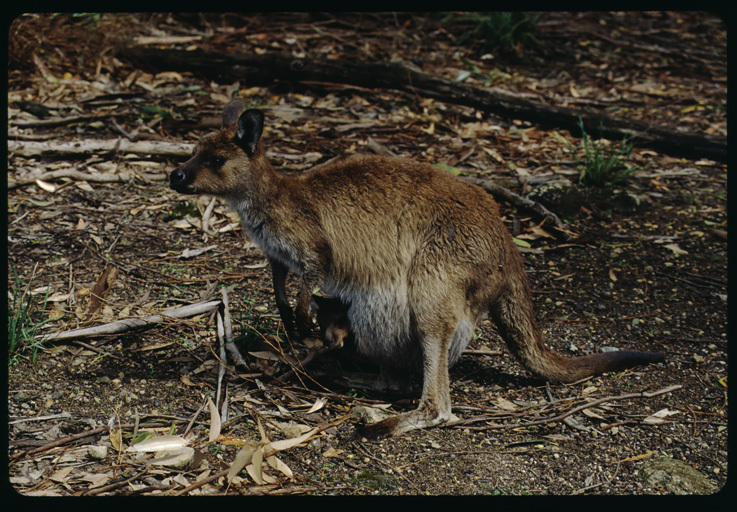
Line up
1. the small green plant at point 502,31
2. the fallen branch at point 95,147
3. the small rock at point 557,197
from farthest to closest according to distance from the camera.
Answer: the small green plant at point 502,31
the fallen branch at point 95,147
the small rock at point 557,197

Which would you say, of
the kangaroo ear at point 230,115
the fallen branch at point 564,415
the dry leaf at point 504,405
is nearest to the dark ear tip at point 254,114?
the kangaroo ear at point 230,115

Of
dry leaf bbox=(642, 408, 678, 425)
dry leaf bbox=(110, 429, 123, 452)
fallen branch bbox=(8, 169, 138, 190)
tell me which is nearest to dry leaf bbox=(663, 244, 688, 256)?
dry leaf bbox=(642, 408, 678, 425)

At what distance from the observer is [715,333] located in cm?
452

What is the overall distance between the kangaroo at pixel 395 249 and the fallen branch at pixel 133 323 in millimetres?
704

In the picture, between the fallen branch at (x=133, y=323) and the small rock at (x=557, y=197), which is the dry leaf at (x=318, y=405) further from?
the small rock at (x=557, y=197)

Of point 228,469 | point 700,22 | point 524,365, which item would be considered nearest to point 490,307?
point 524,365

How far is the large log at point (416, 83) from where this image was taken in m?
6.92

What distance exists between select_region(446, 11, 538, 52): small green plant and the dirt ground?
0.44 feet

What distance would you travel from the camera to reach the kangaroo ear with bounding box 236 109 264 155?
365cm

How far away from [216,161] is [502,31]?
6.27 metres

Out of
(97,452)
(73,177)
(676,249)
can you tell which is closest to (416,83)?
(676,249)

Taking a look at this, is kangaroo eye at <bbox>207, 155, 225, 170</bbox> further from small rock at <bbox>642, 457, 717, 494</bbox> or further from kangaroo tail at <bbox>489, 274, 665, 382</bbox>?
small rock at <bbox>642, 457, 717, 494</bbox>

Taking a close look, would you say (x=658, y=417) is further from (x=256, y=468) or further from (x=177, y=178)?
(x=177, y=178)

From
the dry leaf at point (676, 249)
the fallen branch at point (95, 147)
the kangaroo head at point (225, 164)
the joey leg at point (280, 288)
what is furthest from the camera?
the fallen branch at point (95, 147)
